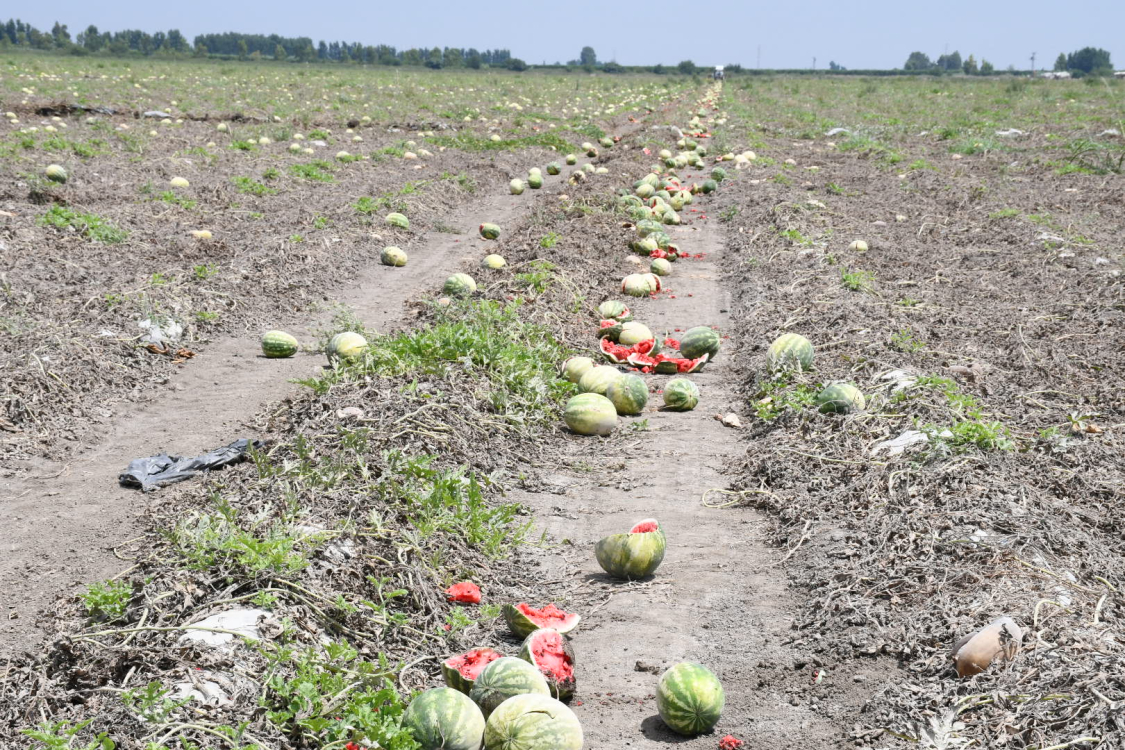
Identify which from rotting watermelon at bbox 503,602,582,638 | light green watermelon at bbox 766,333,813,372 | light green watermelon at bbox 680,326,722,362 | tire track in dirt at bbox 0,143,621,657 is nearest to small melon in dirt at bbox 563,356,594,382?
light green watermelon at bbox 680,326,722,362

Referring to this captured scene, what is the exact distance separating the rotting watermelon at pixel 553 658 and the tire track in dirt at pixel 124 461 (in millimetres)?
2392

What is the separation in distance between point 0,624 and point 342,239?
27.5 ft

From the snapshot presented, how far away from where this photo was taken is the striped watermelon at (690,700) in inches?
137

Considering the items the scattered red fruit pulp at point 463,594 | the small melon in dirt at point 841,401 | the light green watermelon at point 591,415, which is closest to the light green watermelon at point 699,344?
the light green watermelon at point 591,415

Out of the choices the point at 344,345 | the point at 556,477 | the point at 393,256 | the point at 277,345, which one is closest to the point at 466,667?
the point at 556,477

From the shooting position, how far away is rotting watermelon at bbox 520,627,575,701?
368cm

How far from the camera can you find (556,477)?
19.6 feet

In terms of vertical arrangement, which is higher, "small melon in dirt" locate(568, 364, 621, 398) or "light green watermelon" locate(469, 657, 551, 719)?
"small melon in dirt" locate(568, 364, 621, 398)

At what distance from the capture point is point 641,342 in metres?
8.34

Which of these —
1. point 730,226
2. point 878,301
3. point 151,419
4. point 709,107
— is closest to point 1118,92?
point 709,107

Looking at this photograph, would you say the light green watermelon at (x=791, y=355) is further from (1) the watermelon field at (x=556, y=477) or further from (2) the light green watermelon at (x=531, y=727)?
(2) the light green watermelon at (x=531, y=727)

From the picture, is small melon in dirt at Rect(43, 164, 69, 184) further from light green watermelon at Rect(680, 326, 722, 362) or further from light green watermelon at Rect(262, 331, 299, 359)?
light green watermelon at Rect(680, 326, 722, 362)

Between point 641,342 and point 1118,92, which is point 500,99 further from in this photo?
point 641,342

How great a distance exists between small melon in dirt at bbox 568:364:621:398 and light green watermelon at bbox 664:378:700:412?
445mm
